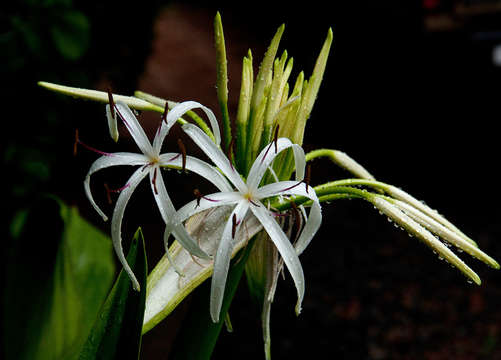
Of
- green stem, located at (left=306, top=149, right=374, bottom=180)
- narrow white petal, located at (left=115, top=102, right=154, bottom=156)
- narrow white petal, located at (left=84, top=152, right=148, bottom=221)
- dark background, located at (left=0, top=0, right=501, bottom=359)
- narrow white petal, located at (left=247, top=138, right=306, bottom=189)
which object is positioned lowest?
dark background, located at (left=0, top=0, right=501, bottom=359)

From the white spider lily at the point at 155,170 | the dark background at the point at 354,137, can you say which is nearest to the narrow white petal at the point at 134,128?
the white spider lily at the point at 155,170

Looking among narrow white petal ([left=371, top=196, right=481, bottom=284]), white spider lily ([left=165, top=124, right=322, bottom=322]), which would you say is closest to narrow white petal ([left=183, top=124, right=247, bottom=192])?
white spider lily ([left=165, top=124, right=322, bottom=322])

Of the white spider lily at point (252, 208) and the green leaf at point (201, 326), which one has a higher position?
the white spider lily at point (252, 208)

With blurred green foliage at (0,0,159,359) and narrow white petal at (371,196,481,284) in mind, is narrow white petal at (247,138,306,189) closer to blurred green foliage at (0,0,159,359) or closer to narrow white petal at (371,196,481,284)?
narrow white petal at (371,196,481,284)

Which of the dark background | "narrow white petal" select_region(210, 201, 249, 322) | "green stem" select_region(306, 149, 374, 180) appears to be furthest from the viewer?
the dark background

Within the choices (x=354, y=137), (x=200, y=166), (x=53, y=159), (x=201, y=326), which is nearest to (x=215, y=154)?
(x=200, y=166)

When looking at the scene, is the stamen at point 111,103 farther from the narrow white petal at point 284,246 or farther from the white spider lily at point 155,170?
the narrow white petal at point 284,246
